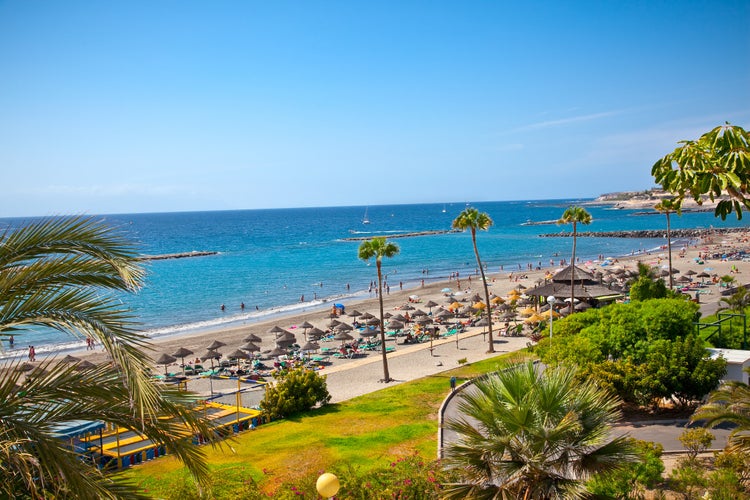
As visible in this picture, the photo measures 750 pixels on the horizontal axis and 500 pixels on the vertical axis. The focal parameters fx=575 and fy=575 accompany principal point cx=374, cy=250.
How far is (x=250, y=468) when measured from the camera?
643 inches

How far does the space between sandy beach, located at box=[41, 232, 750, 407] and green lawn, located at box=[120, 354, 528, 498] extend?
3272mm

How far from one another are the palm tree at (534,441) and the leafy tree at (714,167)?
306 centimetres

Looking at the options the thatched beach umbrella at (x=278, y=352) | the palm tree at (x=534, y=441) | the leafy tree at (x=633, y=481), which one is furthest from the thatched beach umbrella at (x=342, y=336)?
the palm tree at (x=534, y=441)

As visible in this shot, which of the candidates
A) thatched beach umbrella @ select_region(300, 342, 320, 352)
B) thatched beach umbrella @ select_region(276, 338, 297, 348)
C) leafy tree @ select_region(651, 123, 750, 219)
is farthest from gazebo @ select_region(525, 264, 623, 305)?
leafy tree @ select_region(651, 123, 750, 219)

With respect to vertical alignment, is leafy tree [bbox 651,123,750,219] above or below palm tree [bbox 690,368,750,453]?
above

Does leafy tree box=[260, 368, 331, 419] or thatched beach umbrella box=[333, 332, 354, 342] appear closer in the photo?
leafy tree box=[260, 368, 331, 419]

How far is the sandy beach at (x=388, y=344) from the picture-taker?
29078mm

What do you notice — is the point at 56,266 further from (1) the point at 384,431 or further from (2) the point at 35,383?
(1) the point at 384,431

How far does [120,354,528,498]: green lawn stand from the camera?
51.3 feet

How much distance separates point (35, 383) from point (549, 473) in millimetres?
6412

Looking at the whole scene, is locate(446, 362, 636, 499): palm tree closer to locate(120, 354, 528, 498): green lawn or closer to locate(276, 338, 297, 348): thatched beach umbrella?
locate(120, 354, 528, 498): green lawn

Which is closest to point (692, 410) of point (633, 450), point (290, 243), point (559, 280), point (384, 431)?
point (384, 431)

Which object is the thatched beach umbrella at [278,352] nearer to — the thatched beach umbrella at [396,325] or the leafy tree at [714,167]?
the thatched beach umbrella at [396,325]

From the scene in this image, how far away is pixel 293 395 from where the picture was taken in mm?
22766
